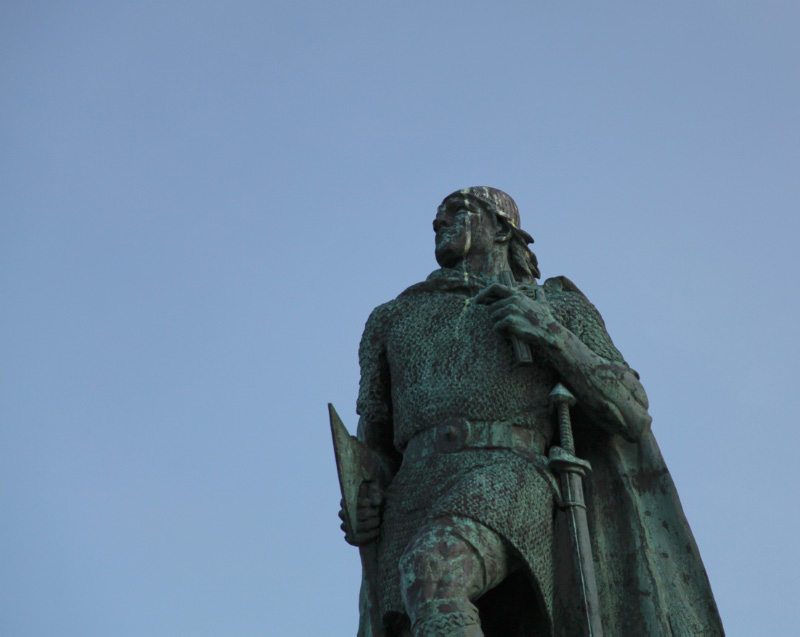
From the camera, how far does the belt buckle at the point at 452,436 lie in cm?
956

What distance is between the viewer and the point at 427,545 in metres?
8.70

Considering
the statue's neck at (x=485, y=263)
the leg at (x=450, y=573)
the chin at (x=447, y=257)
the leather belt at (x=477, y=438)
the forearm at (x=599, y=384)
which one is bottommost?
the leg at (x=450, y=573)

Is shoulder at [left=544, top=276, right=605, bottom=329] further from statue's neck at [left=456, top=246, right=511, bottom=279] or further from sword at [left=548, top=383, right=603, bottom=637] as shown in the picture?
sword at [left=548, top=383, right=603, bottom=637]

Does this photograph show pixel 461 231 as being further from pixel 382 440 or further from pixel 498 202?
pixel 382 440

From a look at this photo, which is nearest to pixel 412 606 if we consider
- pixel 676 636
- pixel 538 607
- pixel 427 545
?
pixel 427 545

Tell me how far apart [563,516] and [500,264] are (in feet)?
7.24

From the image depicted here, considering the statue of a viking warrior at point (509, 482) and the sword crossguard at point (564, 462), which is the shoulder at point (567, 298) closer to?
the statue of a viking warrior at point (509, 482)

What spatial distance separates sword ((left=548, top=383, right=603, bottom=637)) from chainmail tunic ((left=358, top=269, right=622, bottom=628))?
0.16m

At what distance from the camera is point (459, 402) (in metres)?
9.69

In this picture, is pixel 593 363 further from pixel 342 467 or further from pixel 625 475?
pixel 342 467

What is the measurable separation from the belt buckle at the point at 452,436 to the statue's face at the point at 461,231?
1.62 metres

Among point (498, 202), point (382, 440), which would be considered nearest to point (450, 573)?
point (382, 440)

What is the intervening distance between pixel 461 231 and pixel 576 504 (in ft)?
8.25

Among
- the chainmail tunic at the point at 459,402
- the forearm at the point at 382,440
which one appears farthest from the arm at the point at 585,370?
the forearm at the point at 382,440
